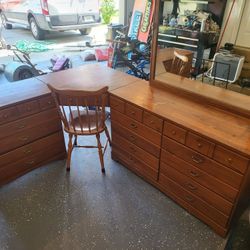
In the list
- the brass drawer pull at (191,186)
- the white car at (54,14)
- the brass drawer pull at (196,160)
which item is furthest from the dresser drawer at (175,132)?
the white car at (54,14)

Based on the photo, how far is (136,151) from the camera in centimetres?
178

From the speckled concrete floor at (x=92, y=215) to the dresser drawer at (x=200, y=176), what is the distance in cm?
34

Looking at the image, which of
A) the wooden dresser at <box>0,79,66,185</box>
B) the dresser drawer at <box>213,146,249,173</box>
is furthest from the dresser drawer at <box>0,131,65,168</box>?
the dresser drawer at <box>213,146,249,173</box>

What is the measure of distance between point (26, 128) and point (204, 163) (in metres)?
1.35

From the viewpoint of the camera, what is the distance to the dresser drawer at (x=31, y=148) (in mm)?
1710

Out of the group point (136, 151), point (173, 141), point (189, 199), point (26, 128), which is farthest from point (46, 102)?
point (189, 199)

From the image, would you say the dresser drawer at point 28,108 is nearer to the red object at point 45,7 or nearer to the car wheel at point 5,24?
the red object at point 45,7

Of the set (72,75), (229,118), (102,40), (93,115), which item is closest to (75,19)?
(102,40)

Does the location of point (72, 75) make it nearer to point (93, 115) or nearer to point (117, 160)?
point (93, 115)

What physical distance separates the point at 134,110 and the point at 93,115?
509 mm

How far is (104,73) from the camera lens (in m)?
2.12

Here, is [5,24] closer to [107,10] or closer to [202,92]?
[107,10]

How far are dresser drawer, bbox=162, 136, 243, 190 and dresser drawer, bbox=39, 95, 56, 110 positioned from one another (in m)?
0.96

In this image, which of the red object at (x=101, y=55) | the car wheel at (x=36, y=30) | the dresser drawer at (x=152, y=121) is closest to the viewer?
the dresser drawer at (x=152, y=121)
